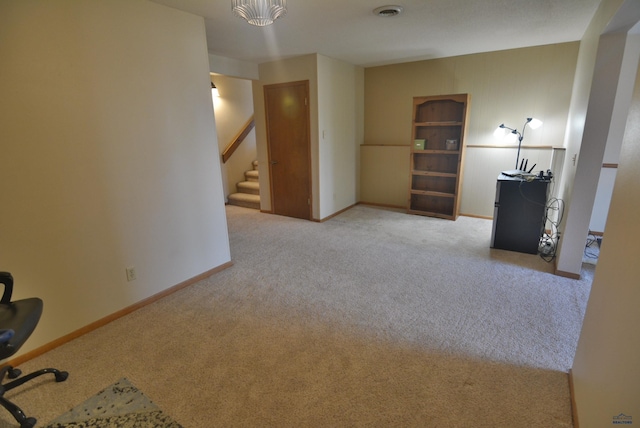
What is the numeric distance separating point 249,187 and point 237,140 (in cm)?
96

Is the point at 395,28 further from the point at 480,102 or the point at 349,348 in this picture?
the point at 349,348

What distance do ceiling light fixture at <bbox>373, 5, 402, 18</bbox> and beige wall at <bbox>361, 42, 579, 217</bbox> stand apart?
2377mm

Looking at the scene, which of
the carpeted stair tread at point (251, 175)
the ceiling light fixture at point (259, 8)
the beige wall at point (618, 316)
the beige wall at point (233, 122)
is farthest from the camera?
the carpeted stair tread at point (251, 175)

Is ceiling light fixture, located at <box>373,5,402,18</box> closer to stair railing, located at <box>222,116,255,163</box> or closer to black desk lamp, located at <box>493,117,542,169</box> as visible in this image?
black desk lamp, located at <box>493,117,542,169</box>

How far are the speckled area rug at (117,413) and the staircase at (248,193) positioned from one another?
412cm

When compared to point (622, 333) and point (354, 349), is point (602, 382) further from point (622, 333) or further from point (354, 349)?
point (354, 349)

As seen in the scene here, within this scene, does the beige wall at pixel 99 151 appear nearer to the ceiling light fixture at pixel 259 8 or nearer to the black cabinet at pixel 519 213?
the ceiling light fixture at pixel 259 8

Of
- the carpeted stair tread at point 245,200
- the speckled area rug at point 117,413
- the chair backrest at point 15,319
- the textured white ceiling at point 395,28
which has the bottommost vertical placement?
the speckled area rug at point 117,413

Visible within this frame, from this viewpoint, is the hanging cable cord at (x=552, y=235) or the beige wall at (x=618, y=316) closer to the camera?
the beige wall at (x=618, y=316)

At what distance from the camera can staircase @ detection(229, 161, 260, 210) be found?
5801 mm

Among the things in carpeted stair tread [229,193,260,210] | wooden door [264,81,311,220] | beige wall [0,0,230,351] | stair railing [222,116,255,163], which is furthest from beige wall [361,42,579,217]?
beige wall [0,0,230,351]

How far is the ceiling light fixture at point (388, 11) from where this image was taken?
2624mm

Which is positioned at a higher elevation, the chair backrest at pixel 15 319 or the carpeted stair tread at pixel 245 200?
the chair backrest at pixel 15 319

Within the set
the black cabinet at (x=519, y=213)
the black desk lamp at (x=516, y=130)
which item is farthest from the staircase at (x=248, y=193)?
the black desk lamp at (x=516, y=130)
